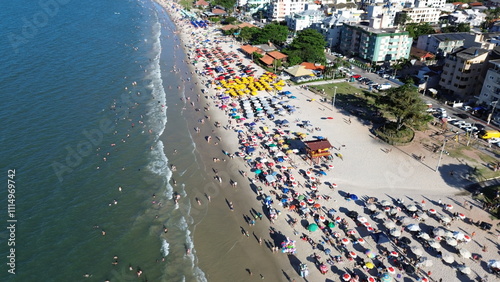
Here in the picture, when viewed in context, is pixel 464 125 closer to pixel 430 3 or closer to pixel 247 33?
pixel 247 33

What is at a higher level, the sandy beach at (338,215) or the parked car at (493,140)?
the parked car at (493,140)

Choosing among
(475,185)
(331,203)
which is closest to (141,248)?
(331,203)

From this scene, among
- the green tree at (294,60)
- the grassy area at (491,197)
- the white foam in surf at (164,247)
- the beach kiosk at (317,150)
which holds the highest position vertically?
the green tree at (294,60)

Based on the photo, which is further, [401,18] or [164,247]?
[401,18]

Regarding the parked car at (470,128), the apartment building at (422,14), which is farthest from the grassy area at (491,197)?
the apartment building at (422,14)

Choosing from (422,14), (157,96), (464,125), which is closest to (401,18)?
(422,14)

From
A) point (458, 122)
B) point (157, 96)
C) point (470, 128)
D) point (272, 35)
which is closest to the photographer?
point (470, 128)

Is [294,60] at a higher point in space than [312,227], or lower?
higher

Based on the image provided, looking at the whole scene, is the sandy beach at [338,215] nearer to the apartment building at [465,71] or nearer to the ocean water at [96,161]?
the ocean water at [96,161]
